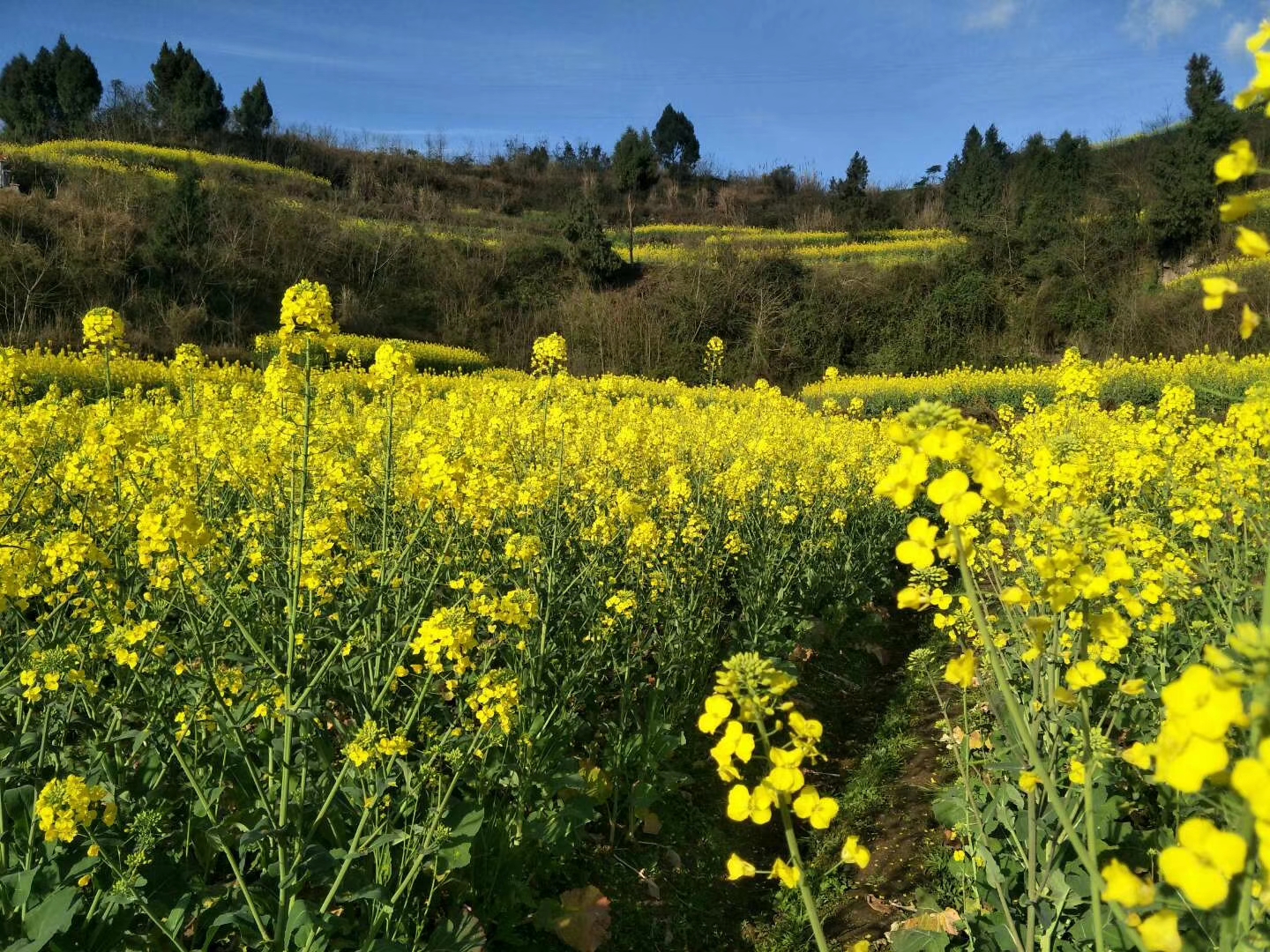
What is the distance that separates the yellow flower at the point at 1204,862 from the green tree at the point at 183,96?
145ft

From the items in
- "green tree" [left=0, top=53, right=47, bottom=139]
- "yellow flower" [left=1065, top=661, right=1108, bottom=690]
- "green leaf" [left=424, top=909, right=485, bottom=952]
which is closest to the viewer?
"yellow flower" [left=1065, top=661, right=1108, bottom=690]

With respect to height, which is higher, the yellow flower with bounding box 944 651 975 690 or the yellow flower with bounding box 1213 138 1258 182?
the yellow flower with bounding box 1213 138 1258 182

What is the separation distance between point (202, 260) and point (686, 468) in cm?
1959

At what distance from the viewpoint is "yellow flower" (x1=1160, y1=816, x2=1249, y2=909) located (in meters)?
0.70

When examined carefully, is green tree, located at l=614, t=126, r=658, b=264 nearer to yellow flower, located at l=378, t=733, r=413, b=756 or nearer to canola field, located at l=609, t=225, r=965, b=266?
canola field, located at l=609, t=225, r=965, b=266

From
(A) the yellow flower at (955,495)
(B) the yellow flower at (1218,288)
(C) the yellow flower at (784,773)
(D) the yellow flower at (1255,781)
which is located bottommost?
(C) the yellow flower at (784,773)

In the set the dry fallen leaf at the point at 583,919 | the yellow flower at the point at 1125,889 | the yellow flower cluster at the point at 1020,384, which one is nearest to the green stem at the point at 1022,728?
the yellow flower at the point at 1125,889

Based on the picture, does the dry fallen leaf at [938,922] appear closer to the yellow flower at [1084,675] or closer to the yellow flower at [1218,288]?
the yellow flower at [1084,675]

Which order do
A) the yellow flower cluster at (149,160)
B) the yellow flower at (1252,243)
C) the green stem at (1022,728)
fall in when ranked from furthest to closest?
the yellow flower cluster at (149,160)
the green stem at (1022,728)
the yellow flower at (1252,243)

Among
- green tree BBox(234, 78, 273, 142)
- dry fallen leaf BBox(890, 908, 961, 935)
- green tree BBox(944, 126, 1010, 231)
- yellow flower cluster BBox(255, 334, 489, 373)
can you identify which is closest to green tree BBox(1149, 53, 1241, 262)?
green tree BBox(944, 126, 1010, 231)

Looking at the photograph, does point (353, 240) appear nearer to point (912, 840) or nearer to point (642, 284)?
point (642, 284)

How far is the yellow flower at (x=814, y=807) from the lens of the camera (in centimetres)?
117

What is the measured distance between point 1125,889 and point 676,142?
2361 inches

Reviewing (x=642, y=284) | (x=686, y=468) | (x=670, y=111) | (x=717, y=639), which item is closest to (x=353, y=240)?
(x=642, y=284)
